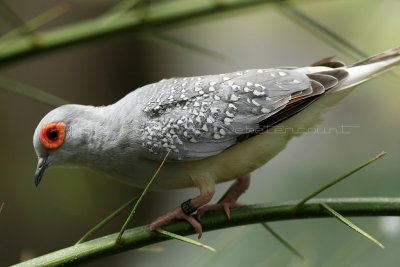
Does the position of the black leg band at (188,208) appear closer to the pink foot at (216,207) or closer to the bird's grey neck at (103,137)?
the pink foot at (216,207)

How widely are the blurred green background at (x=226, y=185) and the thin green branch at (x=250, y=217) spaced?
0.28 meters

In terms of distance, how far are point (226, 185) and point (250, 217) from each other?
275cm

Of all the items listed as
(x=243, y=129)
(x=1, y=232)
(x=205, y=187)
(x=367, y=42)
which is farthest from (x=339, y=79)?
(x=1, y=232)

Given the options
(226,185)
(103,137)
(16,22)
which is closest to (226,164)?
(103,137)

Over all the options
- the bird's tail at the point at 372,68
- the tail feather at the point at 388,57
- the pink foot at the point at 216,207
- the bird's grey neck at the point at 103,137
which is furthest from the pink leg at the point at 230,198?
the tail feather at the point at 388,57

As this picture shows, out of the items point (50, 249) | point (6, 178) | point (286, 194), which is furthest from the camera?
point (50, 249)

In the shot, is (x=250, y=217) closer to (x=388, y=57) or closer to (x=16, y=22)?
(x=388, y=57)

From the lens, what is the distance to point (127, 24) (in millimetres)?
2475

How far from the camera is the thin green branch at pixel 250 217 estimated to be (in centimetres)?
176

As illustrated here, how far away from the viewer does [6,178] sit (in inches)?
187

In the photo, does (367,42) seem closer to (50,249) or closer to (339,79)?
(339,79)

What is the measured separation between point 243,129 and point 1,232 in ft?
10.4

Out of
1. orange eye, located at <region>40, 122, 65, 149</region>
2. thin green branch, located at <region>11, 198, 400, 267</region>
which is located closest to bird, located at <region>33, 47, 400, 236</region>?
orange eye, located at <region>40, 122, 65, 149</region>

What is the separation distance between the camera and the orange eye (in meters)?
2.38
